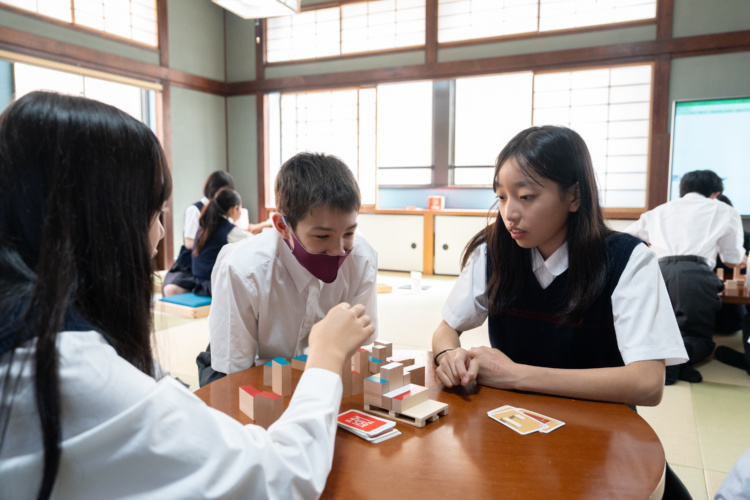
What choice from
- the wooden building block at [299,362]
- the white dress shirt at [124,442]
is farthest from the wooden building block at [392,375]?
the white dress shirt at [124,442]

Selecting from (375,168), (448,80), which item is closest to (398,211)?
(375,168)

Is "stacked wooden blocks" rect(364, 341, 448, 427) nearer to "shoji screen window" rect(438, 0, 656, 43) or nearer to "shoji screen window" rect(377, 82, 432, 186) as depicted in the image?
"shoji screen window" rect(438, 0, 656, 43)

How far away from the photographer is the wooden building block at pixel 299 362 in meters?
1.21

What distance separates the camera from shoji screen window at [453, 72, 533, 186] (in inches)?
270

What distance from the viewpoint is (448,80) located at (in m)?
Answer: 6.36

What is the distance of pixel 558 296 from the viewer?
4.50 feet

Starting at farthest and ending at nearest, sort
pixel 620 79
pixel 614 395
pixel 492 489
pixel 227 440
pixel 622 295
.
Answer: pixel 620 79, pixel 622 295, pixel 614 395, pixel 492 489, pixel 227 440

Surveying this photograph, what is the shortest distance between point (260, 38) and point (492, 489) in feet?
24.9

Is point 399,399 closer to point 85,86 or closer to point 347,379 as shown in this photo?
point 347,379

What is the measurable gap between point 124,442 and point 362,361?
687 millimetres

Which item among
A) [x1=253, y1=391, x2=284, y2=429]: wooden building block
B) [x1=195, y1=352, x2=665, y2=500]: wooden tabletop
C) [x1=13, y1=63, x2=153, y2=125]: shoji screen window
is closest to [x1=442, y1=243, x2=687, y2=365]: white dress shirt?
[x1=195, y1=352, x2=665, y2=500]: wooden tabletop

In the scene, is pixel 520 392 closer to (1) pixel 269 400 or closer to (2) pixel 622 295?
(2) pixel 622 295

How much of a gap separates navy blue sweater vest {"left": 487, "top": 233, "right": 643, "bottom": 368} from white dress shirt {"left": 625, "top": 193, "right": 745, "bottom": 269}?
246cm

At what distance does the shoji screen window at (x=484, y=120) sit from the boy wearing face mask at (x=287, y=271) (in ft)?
18.6
